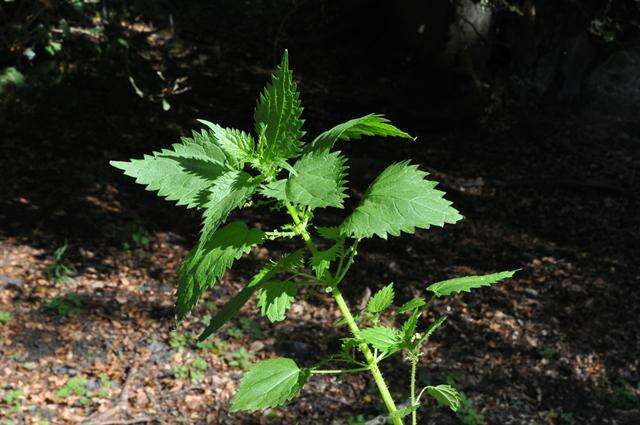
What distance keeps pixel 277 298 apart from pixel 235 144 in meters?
0.27

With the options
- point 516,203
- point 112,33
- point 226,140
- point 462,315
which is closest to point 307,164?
point 226,140

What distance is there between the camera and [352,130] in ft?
3.70

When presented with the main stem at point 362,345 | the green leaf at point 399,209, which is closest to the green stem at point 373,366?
the main stem at point 362,345

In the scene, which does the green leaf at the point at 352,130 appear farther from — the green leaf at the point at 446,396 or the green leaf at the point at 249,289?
the green leaf at the point at 446,396

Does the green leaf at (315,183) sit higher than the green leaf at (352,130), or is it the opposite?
the green leaf at (352,130)

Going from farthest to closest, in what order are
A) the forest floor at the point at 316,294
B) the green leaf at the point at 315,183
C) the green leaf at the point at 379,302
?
1. the forest floor at the point at 316,294
2. the green leaf at the point at 379,302
3. the green leaf at the point at 315,183

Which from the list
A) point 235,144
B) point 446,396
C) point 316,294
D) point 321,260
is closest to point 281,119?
point 235,144

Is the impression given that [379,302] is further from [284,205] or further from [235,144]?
[235,144]

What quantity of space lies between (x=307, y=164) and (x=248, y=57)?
10.7 meters

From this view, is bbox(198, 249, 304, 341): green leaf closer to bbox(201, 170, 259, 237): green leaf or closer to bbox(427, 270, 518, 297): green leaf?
bbox(201, 170, 259, 237): green leaf

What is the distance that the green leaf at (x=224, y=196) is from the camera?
3.40 feet

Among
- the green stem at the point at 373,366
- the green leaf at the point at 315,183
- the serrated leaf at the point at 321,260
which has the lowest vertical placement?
the green stem at the point at 373,366

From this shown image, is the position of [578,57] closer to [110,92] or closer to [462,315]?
[462,315]

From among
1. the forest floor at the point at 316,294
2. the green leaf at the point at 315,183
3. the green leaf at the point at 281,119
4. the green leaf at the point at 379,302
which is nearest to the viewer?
the green leaf at the point at 315,183
